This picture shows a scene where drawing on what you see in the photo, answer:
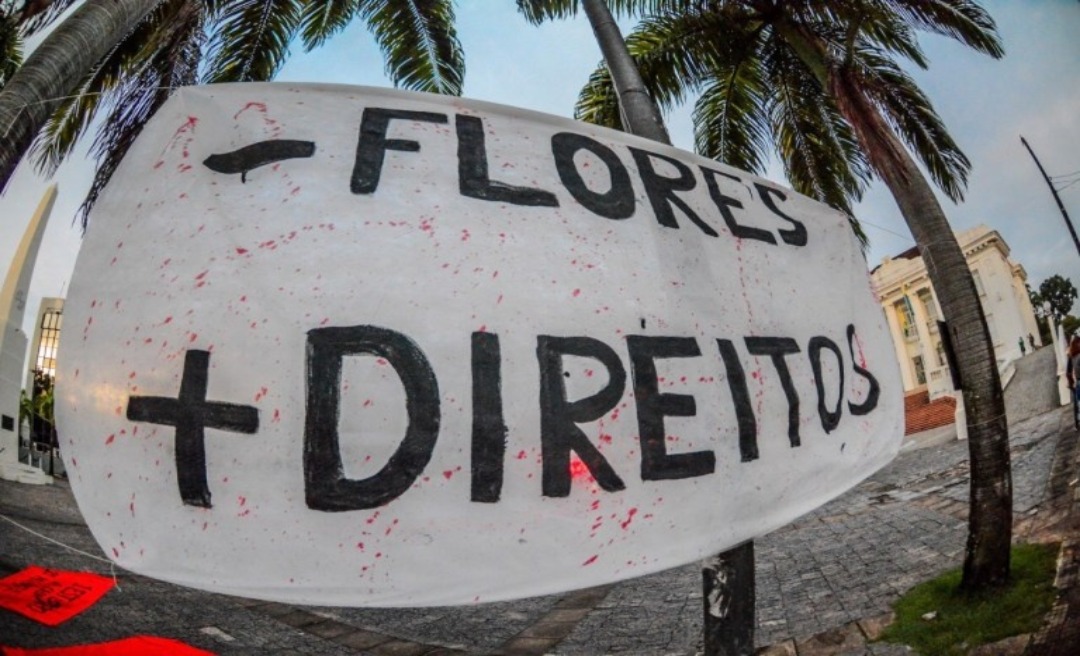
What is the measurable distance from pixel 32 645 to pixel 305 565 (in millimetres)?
653

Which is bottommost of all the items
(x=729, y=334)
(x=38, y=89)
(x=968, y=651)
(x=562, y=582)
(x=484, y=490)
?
(x=968, y=651)

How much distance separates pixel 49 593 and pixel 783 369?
1454mm

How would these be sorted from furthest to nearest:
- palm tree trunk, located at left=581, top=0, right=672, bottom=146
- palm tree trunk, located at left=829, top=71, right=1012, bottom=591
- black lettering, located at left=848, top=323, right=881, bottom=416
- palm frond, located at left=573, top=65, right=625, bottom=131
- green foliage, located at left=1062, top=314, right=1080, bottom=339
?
palm frond, located at left=573, top=65, right=625, bottom=131
palm tree trunk, located at left=829, top=71, right=1012, bottom=591
green foliage, located at left=1062, top=314, right=1080, bottom=339
palm tree trunk, located at left=581, top=0, right=672, bottom=146
black lettering, located at left=848, top=323, right=881, bottom=416

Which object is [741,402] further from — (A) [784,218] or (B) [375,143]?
(B) [375,143]

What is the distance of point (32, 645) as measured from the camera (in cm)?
86

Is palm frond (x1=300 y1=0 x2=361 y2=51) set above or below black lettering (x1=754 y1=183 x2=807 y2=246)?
above

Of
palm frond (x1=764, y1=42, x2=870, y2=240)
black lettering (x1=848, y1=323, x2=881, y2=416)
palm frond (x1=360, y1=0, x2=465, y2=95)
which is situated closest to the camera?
black lettering (x1=848, y1=323, x2=881, y2=416)

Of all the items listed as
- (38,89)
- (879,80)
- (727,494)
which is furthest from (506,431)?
(879,80)

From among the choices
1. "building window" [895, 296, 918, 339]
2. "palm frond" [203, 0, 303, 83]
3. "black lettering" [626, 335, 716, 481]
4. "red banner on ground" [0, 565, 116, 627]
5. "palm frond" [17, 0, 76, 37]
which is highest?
"palm frond" [203, 0, 303, 83]

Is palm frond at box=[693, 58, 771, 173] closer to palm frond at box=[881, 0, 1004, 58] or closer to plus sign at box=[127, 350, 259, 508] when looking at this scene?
palm frond at box=[881, 0, 1004, 58]

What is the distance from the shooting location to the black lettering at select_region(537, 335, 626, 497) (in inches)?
28.8

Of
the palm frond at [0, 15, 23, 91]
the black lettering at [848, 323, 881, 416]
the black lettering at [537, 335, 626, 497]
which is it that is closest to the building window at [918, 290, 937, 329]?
the black lettering at [848, 323, 881, 416]

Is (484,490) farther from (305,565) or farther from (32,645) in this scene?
(32,645)

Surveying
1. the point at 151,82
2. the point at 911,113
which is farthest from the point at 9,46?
the point at 911,113
